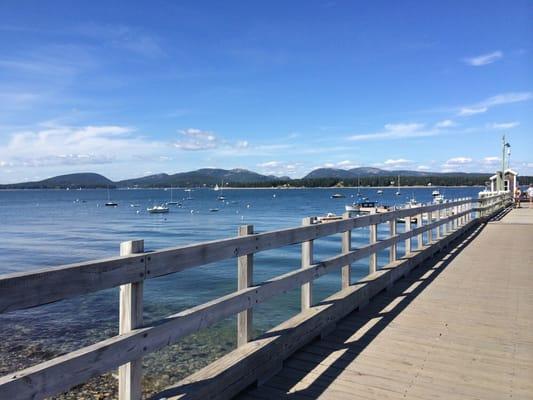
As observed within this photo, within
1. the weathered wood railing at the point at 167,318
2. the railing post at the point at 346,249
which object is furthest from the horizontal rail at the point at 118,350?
the railing post at the point at 346,249

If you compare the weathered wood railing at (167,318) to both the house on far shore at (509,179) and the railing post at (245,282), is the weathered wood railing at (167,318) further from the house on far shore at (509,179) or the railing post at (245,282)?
the house on far shore at (509,179)

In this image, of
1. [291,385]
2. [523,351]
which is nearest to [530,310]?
[523,351]

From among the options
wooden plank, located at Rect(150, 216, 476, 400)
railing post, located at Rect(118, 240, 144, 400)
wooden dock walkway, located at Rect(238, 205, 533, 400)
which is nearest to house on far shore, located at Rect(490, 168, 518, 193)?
wooden dock walkway, located at Rect(238, 205, 533, 400)

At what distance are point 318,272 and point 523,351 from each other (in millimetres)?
2400

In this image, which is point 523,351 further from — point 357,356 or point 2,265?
point 2,265

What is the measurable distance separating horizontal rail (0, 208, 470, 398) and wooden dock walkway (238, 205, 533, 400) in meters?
0.81

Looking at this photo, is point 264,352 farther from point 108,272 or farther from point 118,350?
point 108,272

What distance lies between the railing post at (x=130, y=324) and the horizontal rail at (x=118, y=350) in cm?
7

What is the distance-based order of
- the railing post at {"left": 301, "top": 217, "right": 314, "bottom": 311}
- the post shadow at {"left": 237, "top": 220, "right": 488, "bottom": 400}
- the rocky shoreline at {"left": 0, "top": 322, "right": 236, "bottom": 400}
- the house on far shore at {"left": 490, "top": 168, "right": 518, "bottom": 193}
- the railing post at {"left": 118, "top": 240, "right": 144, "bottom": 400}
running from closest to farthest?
the railing post at {"left": 118, "top": 240, "right": 144, "bottom": 400} → the post shadow at {"left": 237, "top": 220, "right": 488, "bottom": 400} → the railing post at {"left": 301, "top": 217, "right": 314, "bottom": 311} → the rocky shoreline at {"left": 0, "top": 322, "right": 236, "bottom": 400} → the house on far shore at {"left": 490, "top": 168, "right": 518, "bottom": 193}

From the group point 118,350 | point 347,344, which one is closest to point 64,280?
point 118,350

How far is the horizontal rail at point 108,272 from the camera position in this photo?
7.85 feet

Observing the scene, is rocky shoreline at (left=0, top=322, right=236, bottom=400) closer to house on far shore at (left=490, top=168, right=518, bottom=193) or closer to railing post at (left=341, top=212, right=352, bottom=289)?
railing post at (left=341, top=212, right=352, bottom=289)

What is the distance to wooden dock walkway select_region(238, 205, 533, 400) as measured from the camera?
14.0ft

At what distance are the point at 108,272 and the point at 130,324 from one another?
0.41 meters
